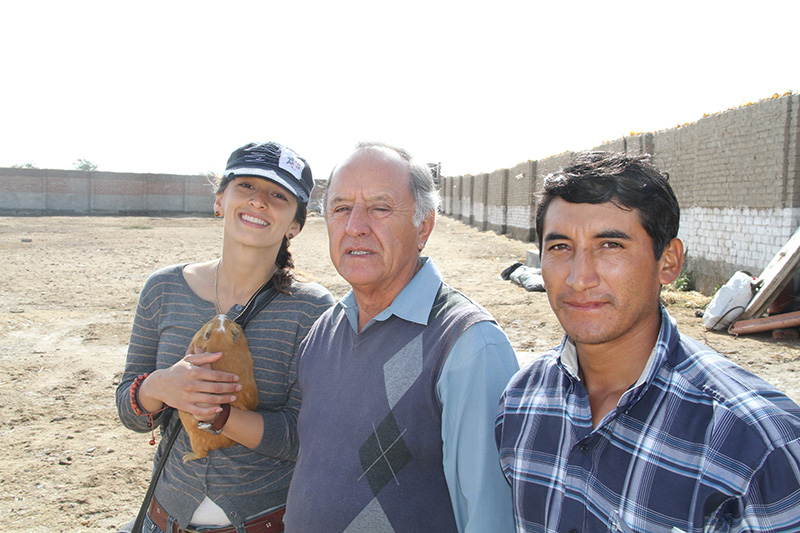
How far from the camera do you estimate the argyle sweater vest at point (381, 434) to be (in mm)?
1396

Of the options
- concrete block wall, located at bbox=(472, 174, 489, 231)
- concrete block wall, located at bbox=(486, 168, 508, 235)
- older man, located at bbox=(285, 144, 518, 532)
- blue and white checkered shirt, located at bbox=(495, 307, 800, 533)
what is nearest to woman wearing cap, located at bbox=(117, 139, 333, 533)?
older man, located at bbox=(285, 144, 518, 532)

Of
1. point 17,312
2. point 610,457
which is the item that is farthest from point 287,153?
point 17,312

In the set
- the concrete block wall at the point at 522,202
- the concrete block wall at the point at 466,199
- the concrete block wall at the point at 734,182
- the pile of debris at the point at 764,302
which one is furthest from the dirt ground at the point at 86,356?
the concrete block wall at the point at 466,199

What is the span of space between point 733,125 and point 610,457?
9.25 metres

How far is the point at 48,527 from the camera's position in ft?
10.7

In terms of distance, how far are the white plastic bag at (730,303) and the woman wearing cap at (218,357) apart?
6.91 m

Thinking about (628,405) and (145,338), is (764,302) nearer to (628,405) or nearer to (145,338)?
(628,405)

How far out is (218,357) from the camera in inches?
67.5

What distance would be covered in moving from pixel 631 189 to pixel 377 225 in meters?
0.75

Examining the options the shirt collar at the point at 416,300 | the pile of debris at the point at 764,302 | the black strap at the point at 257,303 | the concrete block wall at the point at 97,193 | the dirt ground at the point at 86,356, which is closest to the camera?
the shirt collar at the point at 416,300

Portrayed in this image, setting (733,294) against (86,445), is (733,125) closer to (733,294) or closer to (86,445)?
(733,294)

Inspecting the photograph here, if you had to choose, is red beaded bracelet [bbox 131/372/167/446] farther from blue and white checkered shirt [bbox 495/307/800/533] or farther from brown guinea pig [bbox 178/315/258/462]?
blue and white checkered shirt [bbox 495/307/800/533]

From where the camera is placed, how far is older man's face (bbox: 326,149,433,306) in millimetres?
1694

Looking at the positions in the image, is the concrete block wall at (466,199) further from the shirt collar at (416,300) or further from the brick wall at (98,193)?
the shirt collar at (416,300)
